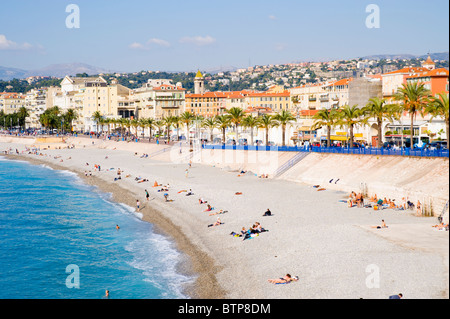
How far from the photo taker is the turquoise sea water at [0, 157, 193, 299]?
→ 26.3m

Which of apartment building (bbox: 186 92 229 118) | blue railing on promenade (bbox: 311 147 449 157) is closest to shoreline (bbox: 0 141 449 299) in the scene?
blue railing on promenade (bbox: 311 147 449 157)

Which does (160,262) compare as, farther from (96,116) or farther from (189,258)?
(96,116)

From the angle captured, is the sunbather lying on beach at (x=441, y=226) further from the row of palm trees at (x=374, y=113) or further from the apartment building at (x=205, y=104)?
the apartment building at (x=205, y=104)

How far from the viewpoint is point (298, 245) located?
2897cm

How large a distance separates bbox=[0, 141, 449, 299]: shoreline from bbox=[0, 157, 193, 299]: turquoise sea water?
181 centimetres

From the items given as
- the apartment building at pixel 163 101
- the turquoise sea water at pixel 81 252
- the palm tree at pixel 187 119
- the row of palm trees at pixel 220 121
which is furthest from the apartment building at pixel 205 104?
the turquoise sea water at pixel 81 252

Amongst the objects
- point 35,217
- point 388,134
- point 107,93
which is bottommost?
point 35,217

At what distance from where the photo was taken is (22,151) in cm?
12100

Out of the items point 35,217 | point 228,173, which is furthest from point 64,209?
point 228,173

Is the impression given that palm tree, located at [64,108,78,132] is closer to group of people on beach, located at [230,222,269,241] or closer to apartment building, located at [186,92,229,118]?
apartment building, located at [186,92,229,118]

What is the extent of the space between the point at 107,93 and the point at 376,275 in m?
145

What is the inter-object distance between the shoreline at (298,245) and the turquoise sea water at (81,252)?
1808 mm

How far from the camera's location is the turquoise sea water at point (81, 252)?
2634 cm

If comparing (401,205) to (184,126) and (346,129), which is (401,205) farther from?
(184,126)
